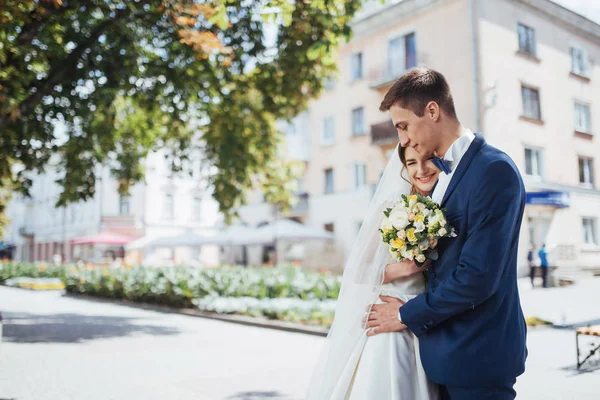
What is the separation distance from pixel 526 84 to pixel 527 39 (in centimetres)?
194

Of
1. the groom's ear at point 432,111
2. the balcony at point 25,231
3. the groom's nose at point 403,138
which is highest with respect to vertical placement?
the balcony at point 25,231

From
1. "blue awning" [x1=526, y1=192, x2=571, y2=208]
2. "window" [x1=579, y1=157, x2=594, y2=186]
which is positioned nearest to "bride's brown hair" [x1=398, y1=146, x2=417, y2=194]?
"blue awning" [x1=526, y1=192, x2=571, y2=208]

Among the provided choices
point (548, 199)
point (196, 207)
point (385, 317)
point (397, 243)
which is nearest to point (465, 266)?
point (397, 243)

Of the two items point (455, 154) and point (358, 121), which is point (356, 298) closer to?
point (455, 154)

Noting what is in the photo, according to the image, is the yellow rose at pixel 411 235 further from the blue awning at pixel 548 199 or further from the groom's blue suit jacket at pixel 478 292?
the blue awning at pixel 548 199

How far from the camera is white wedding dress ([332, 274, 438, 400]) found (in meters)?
2.20

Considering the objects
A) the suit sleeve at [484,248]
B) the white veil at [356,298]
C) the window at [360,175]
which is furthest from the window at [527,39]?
the suit sleeve at [484,248]

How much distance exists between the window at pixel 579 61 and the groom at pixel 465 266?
972 inches

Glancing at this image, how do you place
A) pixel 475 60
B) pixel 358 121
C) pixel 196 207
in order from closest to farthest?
pixel 475 60 < pixel 358 121 < pixel 196 207

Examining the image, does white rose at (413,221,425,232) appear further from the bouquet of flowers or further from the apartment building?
the apartment building

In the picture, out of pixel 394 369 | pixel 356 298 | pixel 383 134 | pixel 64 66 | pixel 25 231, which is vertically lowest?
pixel 394 369

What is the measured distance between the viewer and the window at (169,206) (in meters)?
46.5

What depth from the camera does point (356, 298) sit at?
2504 millimetres

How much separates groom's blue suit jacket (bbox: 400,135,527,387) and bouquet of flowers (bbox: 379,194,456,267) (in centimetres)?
7
